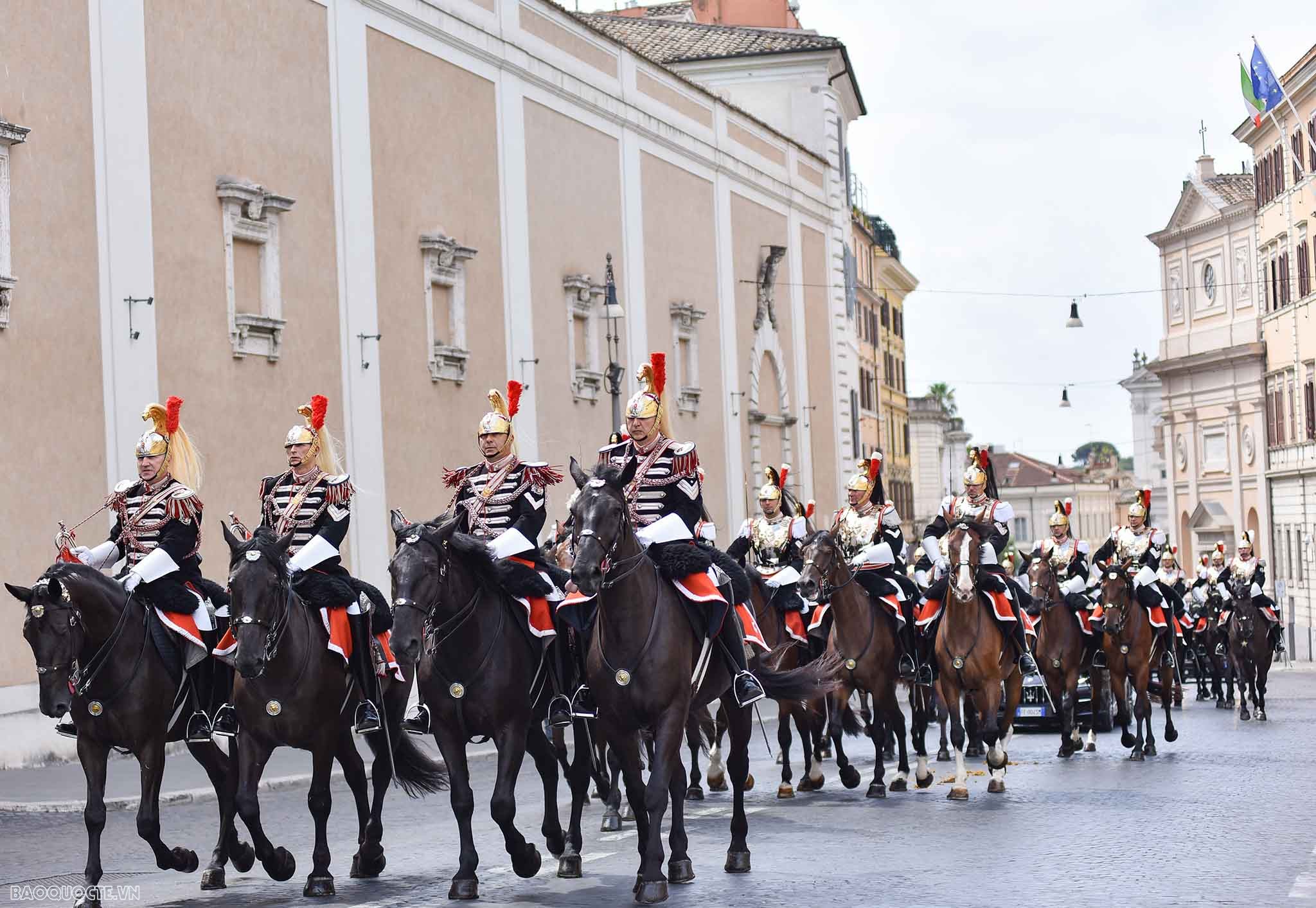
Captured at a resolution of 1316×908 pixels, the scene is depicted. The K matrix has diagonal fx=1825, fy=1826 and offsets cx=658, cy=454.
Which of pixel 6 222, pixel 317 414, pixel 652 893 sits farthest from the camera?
pixel 6 222

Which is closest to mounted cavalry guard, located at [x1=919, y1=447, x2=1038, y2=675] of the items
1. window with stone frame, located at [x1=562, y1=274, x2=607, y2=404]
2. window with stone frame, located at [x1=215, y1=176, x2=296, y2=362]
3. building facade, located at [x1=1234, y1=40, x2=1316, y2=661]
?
window with stone frame, located at [x1=215, y1=176, x2=296, y2=362]

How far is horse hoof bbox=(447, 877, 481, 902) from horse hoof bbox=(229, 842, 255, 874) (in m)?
1.70

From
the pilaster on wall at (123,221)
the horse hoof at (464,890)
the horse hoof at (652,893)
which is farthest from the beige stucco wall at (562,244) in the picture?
the horse hoof at (652,893)

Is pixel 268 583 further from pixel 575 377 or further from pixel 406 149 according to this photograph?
pixel 575 377

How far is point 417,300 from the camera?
1195 inches

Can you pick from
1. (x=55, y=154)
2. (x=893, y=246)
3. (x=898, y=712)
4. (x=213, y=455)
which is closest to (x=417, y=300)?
(x=213, y=455)

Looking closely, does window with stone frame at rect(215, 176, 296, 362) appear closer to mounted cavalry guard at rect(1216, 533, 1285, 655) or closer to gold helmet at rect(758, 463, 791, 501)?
gold helmet at rect(758, 463, 791, 501)

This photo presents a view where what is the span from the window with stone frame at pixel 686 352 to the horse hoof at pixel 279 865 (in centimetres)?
3097

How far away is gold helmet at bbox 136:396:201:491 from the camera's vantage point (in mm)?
11719

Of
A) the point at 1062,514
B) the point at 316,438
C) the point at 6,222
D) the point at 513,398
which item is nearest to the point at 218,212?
the point at 6,222

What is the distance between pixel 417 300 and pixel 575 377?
648 centimetres

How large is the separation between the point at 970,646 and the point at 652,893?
6.64 m

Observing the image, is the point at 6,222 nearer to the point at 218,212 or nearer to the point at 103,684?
the point at 218,212

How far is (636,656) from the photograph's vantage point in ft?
34.9
